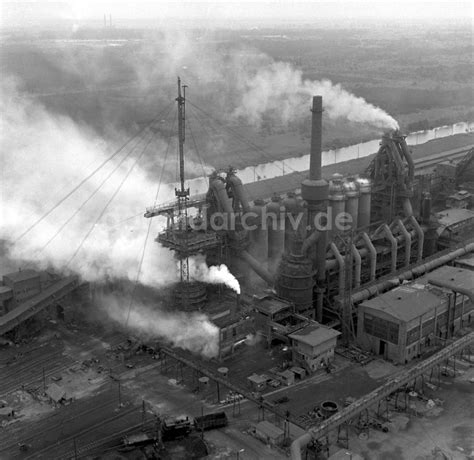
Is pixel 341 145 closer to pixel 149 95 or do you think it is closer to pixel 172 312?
pixel 149 95

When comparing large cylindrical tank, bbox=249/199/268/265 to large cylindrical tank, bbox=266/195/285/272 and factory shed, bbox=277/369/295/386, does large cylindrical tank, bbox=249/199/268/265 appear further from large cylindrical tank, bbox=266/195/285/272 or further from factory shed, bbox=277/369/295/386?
factory shed, bbox=277/369/295/386

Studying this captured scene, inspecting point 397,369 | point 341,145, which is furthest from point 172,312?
point 341,145

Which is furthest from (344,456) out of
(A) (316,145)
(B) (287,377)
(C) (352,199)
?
(C) (352,199)

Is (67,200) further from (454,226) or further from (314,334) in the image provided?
(454,226)

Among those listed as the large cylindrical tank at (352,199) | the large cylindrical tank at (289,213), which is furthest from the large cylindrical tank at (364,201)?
the large cylindrical tank at (289,213)

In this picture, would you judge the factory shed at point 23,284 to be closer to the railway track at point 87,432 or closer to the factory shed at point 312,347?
the railway track at point 87,432

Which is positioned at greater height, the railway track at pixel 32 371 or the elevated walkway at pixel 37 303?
the elevated walkway at pixel 37 303

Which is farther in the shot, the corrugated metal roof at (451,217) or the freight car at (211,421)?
the corrugated metal roof at (451,217)
